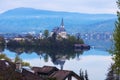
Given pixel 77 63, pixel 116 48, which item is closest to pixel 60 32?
pixel 77 63

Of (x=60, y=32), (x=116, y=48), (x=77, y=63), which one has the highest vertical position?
(x=116, y=48)

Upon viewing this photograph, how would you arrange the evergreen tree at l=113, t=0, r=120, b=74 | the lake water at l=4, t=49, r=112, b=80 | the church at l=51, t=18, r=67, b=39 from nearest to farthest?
the evergreen tree at l=113, t=0, r=120, b=74 → the lake water at l=4, t=49, r=112, b=80 → the church at l=51, t=18, r=67, b=39

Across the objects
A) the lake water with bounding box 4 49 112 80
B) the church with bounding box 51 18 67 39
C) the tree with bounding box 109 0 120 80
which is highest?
the tree with bounding box 109 0 120 80

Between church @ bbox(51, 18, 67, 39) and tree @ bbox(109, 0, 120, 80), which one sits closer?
tree @ bbox(109, 0, 120, 80)

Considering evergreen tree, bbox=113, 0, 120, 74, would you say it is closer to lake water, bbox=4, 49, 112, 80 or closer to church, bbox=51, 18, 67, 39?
lake water, bbox=4, 49, 112, 80

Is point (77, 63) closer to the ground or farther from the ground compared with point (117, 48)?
closer to the ground

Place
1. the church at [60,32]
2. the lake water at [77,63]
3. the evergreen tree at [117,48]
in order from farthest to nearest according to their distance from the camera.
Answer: the church at [60,32], the lake water at [77,63], the evergreen tree at [117,48]

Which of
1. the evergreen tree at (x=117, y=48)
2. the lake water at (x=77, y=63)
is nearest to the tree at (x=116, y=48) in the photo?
the evergreen tree at (x=117, y=48)

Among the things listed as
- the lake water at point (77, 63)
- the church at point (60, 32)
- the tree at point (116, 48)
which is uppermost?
the tree at point (116, 48)

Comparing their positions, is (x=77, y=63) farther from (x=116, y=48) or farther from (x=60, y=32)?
(x=60, y=32)

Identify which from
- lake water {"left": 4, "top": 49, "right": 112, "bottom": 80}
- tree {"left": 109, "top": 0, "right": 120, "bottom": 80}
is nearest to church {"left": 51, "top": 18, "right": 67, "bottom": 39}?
lake water {"left": 4, "top": 49, "right": 112, "bottom": 80}

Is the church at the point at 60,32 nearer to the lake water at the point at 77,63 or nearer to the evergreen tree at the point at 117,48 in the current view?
the lake water at the point at 77,63

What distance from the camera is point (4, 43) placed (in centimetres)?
9750

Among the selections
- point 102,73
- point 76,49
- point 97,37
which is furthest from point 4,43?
point 97,37
